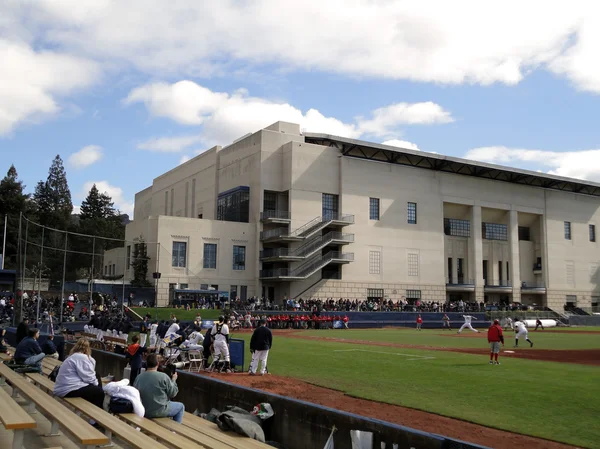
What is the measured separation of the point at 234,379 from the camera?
645 inches

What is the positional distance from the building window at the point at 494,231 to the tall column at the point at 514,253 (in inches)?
38.6

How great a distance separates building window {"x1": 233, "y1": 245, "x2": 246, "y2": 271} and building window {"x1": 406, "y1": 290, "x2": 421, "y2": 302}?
20731 millimetres

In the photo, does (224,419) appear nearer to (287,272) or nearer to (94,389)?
(94,389)

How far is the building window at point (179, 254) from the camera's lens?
60.9 meters

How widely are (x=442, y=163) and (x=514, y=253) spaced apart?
17.2 metres

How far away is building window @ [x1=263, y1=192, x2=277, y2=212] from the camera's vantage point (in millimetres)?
66625

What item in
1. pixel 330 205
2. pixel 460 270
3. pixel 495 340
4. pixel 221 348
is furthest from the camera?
pixel 460 270

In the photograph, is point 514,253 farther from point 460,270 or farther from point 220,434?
point 220,434

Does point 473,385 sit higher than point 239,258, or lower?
lower

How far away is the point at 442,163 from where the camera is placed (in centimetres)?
7506

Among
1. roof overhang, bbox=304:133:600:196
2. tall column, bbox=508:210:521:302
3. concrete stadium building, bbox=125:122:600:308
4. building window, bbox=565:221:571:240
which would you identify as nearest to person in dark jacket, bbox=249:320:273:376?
concrete stadium building, bbox=125:122:600:308

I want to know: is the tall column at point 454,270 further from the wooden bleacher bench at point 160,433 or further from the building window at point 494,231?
the wooden bleacher bench at point 160,433

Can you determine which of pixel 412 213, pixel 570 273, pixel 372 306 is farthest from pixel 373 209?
pixel 570 273

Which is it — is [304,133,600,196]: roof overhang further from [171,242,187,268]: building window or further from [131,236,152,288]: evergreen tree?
[131,236,152,288]: evergreen tree
